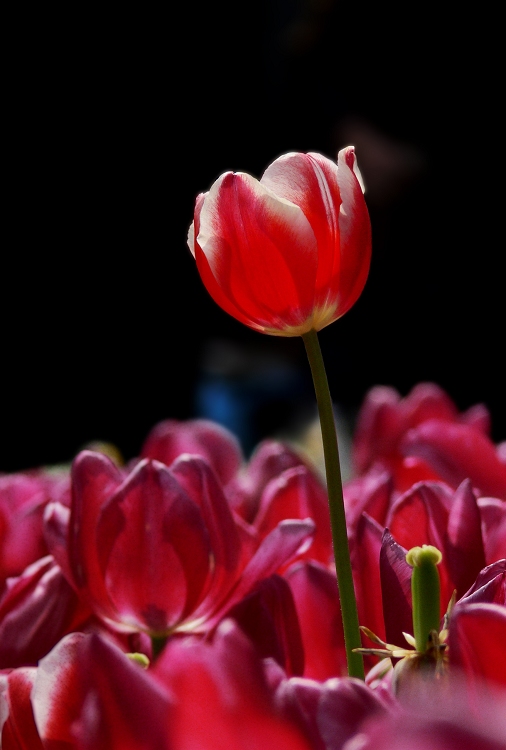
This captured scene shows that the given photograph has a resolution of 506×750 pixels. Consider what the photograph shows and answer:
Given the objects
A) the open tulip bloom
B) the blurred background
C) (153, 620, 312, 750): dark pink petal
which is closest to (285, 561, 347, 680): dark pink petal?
the open tulip bloom

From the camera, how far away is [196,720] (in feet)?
0.52

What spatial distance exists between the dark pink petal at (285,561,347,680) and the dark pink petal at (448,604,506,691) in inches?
3.6

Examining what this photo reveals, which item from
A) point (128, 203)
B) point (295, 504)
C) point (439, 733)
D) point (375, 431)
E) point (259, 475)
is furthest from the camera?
point (128, 203)

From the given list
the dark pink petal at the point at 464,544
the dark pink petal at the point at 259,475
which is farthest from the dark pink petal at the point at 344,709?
the dark pink petal at the point at 259,475

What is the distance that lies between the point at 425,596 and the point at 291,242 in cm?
10

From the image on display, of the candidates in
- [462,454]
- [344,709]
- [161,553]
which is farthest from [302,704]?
[462,454]

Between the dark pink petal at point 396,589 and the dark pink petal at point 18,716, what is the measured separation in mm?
97

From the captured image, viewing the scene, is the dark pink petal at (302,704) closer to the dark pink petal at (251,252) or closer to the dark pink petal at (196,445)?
the dark pink petal at (251,252)

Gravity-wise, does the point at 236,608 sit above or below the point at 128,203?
below

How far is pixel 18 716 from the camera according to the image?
230mm

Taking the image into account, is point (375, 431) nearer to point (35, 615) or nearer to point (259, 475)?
point (259, 475)

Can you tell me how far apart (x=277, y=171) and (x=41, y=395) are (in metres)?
3.39

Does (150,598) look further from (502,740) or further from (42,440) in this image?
(42,440)

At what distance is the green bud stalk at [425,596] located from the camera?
22 cm
